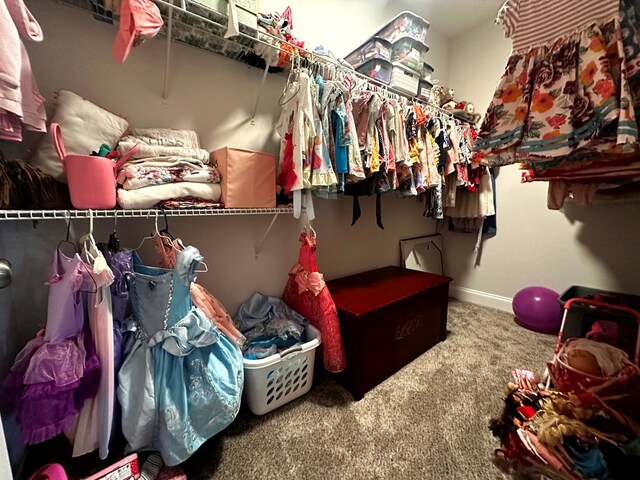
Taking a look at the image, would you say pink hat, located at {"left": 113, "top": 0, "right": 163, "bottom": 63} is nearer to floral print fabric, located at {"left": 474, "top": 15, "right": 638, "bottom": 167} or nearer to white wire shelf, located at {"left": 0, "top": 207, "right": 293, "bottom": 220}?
white wire shelf, located at {"left": 0, "top": 207, "right": 293, "bottom": 220}

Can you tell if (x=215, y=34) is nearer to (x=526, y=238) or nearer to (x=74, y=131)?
(x=74, y=131)

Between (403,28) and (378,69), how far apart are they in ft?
1.06

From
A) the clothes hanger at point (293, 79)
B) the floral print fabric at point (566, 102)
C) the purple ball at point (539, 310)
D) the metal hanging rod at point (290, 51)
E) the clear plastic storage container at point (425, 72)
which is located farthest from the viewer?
the purple ball at point (539, 310)

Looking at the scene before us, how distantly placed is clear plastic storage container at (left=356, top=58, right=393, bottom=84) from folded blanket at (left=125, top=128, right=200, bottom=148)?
1209 mm

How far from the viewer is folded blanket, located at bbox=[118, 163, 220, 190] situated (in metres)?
0.93

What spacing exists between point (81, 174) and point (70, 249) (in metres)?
0.45

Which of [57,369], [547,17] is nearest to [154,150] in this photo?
[57,369]

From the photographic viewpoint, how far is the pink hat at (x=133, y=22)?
0.83 meters

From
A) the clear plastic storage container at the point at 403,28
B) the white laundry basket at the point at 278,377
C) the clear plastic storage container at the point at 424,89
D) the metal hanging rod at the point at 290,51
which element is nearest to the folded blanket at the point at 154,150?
the metal hanging rod at the point at 290,51

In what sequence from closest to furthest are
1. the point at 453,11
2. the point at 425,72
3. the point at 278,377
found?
the point at 278,377 → the point at 425,72 → the point at 453,11

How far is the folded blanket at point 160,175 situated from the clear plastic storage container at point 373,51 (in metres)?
1.31

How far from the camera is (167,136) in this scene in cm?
113

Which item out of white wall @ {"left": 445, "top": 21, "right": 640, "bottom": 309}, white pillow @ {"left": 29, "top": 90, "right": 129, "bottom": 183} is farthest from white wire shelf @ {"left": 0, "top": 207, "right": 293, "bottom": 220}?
white wall @ {"left": 445, "top": 21, "right": 640, "bottom": 309}

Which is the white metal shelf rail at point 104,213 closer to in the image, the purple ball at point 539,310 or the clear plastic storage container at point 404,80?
the clear plastic storage container at point 404,80
